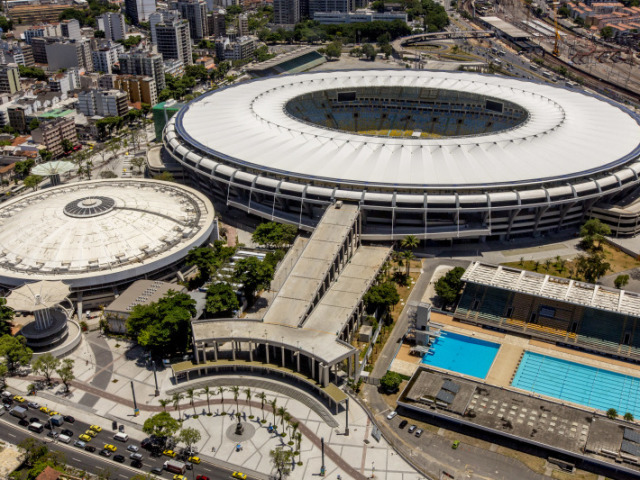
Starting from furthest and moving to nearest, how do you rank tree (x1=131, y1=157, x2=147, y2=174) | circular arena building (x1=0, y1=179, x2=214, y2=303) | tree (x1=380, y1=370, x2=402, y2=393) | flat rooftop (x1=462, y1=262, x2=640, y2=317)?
tree (x1=131, y1=157, x2=147, y2=174)
circular arena building (x1=0, y1=179, x2=214, y2=303)
flat rooftop (x1=462, y1=262, x2=640, y2=317)
tree (x1=380, y1=370, x2=402, y2=393)

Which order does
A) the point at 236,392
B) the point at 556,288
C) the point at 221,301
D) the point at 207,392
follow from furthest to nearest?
the point at 556,288 → the point at 221,301 → the point at 207,392 → the point at 236,392

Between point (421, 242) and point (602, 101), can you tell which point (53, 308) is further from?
point (602, 101)

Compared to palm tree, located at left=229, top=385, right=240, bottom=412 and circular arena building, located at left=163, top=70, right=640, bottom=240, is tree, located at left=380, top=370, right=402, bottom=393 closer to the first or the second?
palm tree, located at left=229, top=385, right=240, bottom=412

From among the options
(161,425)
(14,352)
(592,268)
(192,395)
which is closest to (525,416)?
(592,268)

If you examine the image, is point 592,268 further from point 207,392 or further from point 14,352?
point 14,352

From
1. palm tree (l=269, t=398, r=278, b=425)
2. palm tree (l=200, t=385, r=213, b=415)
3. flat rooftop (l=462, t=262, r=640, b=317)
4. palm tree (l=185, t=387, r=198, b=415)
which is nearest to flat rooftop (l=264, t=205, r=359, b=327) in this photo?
palm tree (l=269, t=398, r=278, b=425)

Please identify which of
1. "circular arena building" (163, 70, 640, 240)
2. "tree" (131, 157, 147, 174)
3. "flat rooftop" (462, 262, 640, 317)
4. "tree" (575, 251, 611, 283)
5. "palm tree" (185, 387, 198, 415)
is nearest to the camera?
"palm tree" (185, 387, 198, 415)

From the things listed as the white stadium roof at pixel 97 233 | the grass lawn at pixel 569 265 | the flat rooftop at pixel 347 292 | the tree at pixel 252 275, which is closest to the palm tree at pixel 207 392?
the flat rooftop at pixel 347 292
